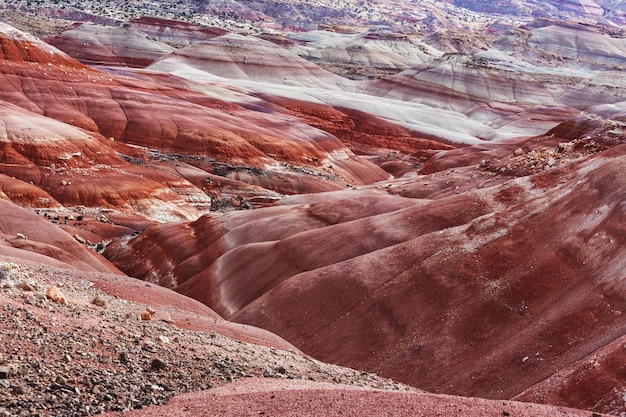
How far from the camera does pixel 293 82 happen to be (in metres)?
150

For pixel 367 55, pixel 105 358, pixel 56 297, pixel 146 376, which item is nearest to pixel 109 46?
pixel 367 55

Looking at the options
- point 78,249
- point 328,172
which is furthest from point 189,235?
point 328,172

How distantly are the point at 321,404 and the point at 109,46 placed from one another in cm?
15501

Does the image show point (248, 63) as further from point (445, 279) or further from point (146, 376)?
point (146, 376)

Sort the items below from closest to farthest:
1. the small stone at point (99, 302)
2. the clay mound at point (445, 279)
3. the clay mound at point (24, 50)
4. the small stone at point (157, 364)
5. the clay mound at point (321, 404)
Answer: the clay mound at point (321, 404) < the small stone at point (157, 364) < the small stone at point (99, 302) < the clay mound at point (445, 279) < the clay mound at point (24, 50)

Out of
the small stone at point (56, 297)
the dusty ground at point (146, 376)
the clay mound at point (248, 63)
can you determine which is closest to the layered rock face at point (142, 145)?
the small stone at point (56, 297)

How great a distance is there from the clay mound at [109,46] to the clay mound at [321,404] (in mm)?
140214

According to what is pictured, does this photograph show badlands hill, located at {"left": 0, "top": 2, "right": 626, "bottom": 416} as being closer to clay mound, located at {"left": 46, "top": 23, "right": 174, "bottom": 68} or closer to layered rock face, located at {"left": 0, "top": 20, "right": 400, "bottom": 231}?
layered rock face, located at {"left": 0, "top": 20, "right": 400, "bottom": 231}

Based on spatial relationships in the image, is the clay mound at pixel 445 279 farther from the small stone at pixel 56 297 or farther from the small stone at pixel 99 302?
the small stone at pixel 56 297

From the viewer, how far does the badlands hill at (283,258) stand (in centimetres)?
1547

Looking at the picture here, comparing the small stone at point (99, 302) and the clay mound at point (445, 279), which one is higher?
the small stone at point (99, 302)

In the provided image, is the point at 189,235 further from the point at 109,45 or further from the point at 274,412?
the point at 109,45

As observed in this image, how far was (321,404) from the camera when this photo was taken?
13922mm

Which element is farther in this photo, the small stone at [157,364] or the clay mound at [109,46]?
the clay mound at [109,46]
